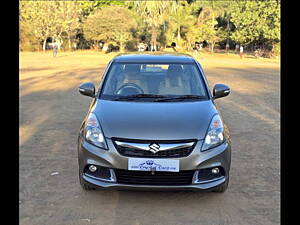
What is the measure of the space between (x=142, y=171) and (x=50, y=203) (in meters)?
1.14

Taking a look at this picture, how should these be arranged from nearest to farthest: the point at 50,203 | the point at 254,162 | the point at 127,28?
the point at 50,203 → the point at 254,162 → the point at 127,28

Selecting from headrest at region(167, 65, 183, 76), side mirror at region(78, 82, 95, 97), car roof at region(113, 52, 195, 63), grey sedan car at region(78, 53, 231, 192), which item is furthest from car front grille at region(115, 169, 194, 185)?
car roof at region(113, 52, 195, 63)

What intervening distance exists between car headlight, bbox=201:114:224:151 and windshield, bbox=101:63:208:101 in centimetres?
65

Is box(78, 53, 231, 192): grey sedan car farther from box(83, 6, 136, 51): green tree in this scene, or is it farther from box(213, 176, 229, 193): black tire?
box(83, 6, 136, 51): green tree

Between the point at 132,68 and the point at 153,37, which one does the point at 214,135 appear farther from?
the point at 153,37

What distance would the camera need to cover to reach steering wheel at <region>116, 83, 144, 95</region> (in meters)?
4.81

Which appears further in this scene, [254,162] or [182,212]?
[254,162]

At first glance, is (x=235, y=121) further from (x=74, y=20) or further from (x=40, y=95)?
(x=74, y=20)

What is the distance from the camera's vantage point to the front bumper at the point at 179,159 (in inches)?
143

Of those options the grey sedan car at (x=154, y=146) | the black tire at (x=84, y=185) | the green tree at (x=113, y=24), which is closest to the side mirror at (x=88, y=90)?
the grey sedan car at (x=154, y=146)

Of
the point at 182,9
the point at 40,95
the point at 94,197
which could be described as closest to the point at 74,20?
the point at 182,9

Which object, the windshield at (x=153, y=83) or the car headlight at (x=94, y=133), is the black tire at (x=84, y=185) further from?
the windshield at (x=153, y=83)

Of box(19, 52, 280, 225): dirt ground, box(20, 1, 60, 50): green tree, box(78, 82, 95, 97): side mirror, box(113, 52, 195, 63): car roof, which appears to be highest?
box(20, 1, 60, 50): green tree

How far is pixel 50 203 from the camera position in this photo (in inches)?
155
